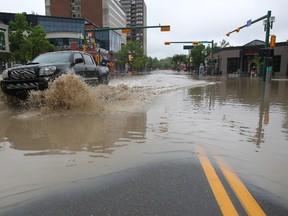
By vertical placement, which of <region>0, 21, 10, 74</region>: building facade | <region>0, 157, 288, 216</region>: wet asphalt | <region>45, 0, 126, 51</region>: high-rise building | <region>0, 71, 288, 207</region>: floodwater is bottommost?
<region>0, 157, 288, 216</region>: wet asphalt

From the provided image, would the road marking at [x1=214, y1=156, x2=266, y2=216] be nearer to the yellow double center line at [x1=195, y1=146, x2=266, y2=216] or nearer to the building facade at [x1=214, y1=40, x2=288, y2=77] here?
the yellow double center line at [x1=195, y1=146, x2=266, y2=216]

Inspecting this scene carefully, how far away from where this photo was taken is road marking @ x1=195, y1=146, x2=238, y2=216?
8.46 ft

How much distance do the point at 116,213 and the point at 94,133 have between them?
300 cm

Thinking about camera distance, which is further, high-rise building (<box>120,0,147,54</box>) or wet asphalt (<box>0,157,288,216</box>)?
high-rise building (<box>120,0,147,54</box>)

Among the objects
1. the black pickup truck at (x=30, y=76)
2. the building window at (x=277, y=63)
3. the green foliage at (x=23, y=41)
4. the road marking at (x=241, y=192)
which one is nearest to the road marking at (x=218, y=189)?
the road marking at (x=241, y=192)

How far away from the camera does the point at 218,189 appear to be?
2982 millimetres

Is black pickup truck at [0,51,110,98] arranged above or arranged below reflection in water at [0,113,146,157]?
above

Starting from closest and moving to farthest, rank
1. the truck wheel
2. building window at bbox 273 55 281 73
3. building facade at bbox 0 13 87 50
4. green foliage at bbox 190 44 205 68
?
the truck wheel
building window at bbox 273 55 281 73
green foliage at bbox 190 44 205 68
building facade at bbox 0 13 87 50

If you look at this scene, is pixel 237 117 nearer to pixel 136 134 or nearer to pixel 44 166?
pixel 136 134

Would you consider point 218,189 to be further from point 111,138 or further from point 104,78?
point 104,78

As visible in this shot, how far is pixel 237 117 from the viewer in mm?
7258

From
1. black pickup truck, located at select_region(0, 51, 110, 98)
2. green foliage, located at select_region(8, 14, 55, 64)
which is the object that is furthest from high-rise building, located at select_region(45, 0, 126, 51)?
black pickup truck, located at select_region(0, 51, 110, 98)

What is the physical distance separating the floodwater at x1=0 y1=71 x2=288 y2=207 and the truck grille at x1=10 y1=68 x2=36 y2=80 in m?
0.61

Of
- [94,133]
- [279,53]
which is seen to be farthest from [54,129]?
[279,53]
